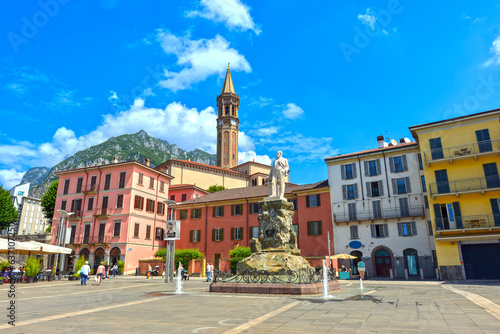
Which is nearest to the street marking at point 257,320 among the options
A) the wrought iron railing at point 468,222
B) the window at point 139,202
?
the wrought iron railing at point 468,222

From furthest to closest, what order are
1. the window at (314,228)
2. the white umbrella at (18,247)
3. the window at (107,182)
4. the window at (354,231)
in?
the window at (107,182)
the window at (314,228)
the window at (354,231)
the white umbrella at (18,247)

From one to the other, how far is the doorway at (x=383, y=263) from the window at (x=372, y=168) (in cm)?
925

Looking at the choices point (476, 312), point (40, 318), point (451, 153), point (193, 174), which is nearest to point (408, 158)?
point (451, 153)

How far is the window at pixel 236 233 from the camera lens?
4531 cm

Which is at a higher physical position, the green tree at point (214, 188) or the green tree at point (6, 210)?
the green tree at point (214, 188)

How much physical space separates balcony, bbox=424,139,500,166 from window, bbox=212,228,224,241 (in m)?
27.8

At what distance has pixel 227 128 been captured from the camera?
101938 mm

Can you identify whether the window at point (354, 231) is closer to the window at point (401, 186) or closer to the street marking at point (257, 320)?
the window at point (401, 186)

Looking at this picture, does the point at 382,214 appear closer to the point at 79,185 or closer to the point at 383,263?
the point at 383,263

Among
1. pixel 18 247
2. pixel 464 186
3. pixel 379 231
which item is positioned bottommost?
pixel 18 247

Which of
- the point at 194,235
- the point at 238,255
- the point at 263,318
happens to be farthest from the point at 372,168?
the point at 263,318

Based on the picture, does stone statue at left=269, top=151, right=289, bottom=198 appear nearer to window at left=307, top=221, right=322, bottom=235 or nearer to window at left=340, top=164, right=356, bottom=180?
window at left=307, top=221, right=322, bottom=235

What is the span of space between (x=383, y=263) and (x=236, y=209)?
2037 centimetres

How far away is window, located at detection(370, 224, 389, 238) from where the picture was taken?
37156 millimetres
